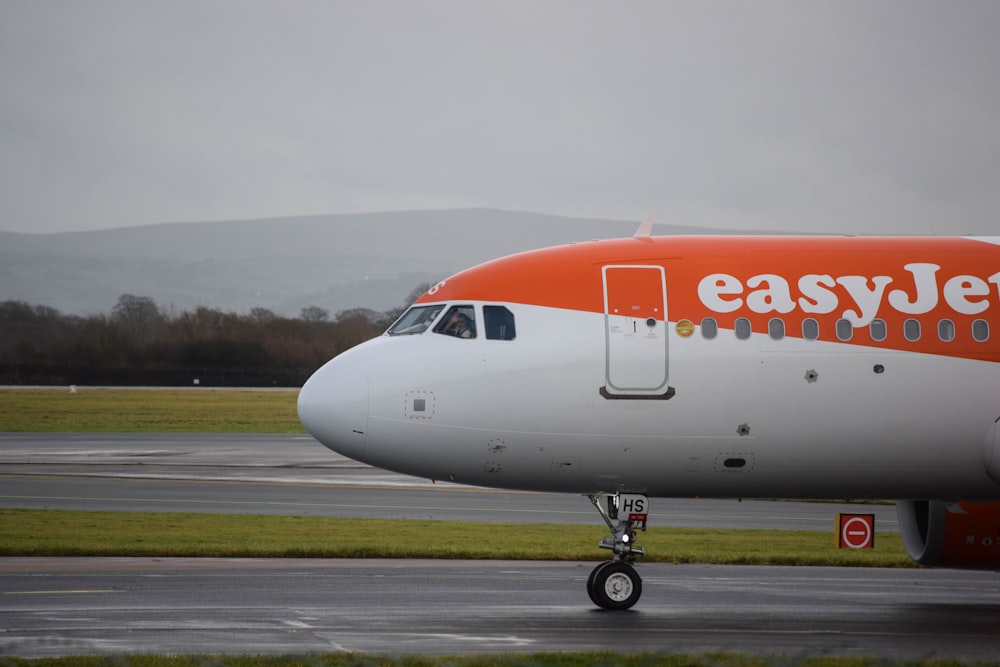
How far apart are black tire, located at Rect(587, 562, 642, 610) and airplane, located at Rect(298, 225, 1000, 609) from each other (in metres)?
0.02

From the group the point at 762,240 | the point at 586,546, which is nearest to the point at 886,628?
the point at 762,240

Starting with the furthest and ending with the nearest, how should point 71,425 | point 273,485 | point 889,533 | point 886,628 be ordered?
point 71,425
point 273,485
point 889,533
point 886,628

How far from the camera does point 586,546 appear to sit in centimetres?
2491

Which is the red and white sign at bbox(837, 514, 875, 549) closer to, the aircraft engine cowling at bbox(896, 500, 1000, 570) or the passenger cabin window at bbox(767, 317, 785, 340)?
the aircraft engine cowling at bbox(896, 500, 1000, 570)

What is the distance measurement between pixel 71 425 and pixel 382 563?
41.2 m

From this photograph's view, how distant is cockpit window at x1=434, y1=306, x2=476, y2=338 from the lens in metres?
17.2

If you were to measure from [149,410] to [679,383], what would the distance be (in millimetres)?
55043

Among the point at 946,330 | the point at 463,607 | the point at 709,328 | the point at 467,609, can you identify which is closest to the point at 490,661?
the point at 467,609

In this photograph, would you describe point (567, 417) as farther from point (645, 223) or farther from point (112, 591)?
point (112, 591)

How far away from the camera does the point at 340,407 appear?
16.7 m

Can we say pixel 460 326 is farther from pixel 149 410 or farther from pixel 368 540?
pixel 149 410

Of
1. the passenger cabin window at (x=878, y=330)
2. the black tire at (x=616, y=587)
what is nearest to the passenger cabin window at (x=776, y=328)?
the passenger cabin window at (x=878, y=330)

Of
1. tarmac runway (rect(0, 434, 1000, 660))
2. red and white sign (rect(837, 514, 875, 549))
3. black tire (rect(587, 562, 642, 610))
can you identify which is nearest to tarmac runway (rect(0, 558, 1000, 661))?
tarmac runway (rect(0, 434, 1000, 660))

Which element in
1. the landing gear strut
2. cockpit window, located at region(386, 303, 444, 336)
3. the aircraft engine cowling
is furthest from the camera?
the aircraft engine cowling
